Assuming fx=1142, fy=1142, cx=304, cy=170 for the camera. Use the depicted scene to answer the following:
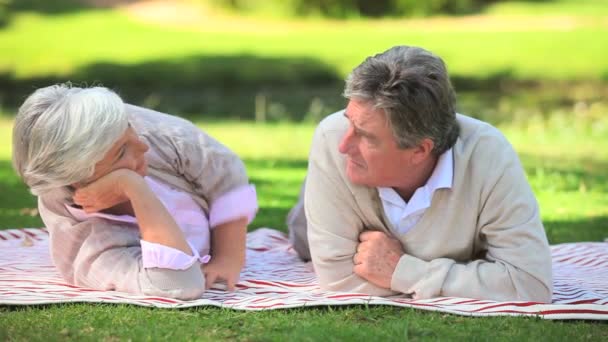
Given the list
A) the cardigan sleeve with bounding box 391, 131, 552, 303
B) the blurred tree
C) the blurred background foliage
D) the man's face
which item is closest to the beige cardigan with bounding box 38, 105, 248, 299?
the man's face

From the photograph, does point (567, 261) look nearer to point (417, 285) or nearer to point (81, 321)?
point (417, 285)

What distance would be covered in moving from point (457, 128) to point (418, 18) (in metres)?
19.6

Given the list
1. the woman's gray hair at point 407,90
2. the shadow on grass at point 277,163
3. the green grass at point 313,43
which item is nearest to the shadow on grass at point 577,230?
the woman's gray hair at point 407,90

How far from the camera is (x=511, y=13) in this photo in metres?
25.5

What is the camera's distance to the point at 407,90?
4.30 m

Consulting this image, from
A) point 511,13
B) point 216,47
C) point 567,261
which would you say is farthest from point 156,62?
point 567,261

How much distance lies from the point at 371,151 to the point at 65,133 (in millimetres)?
1190

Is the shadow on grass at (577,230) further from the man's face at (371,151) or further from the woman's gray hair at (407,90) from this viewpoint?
the woman's gray hair at (407,90)

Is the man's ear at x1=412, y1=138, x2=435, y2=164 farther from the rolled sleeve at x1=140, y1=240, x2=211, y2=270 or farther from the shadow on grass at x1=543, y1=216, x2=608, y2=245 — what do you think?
the shadow on grass at x1=543, y1=216, x2=608, y2=245

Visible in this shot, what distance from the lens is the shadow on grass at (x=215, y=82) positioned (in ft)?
52.3

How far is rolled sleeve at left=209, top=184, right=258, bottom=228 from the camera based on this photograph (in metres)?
5.14

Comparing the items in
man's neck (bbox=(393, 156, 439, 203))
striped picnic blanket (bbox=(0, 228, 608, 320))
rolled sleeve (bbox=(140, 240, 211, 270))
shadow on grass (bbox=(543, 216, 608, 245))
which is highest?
man's neck (bbox=(393, 156, 439, 203))

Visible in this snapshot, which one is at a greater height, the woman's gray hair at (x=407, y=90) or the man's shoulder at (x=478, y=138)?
the woman's gray hair at (x=407, y=90)

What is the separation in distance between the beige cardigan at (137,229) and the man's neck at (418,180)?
Result: 88 centimetres
